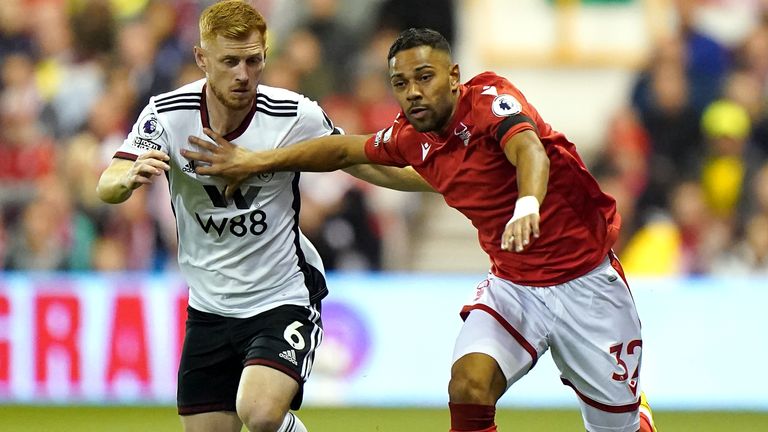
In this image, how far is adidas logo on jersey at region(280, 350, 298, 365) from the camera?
6.21m

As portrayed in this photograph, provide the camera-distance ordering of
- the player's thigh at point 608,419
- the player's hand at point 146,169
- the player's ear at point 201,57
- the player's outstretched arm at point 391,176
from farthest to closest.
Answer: the player's outstretched arm at point 391,176, the player's thigh at point 608,419, the player's ear at point 201,57, the player's hand at point 146,169

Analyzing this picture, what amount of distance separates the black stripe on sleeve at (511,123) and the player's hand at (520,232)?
69 centimetres

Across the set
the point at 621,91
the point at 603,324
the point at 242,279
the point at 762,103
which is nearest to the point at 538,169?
the point at 603,324

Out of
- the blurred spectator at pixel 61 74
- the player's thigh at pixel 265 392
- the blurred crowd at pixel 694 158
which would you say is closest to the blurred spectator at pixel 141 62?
the blurred spectator at pixel 61 74

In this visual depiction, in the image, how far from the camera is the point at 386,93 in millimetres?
13195

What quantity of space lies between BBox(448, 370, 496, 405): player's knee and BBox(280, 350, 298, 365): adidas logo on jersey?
0.73 m

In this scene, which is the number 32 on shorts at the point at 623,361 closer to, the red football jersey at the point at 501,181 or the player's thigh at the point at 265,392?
the red football jersey at the point at 501,181

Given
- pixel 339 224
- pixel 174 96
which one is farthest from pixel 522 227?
pixel 339 224

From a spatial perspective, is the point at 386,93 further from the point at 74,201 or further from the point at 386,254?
the point at 74,201

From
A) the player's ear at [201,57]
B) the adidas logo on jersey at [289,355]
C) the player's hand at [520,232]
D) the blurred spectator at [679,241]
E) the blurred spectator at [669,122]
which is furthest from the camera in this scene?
the blurred spectator at [669,122]

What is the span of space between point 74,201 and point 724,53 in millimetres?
6450

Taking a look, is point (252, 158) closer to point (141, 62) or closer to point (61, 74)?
point (141, 62)

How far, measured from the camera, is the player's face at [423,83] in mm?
6109

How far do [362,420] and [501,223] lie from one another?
4270 mm
